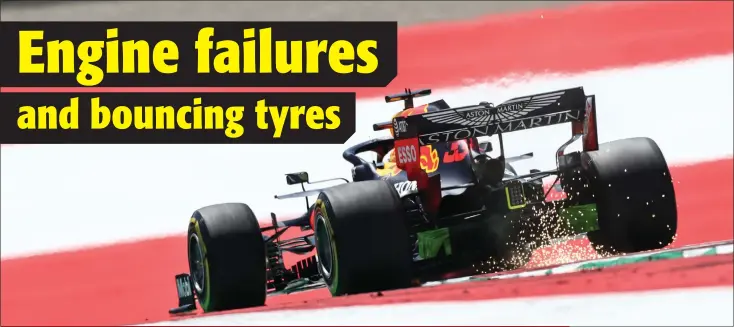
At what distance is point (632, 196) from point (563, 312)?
10.3 feet

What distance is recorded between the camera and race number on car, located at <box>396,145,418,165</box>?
7258 millimetres

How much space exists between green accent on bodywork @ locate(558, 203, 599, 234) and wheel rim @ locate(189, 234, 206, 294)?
2.17 metres

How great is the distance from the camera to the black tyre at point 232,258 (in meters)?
7.60

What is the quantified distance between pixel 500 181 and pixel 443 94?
3.81m

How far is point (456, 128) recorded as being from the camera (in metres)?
7.11

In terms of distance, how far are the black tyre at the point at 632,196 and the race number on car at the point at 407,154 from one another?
1040 millimetres

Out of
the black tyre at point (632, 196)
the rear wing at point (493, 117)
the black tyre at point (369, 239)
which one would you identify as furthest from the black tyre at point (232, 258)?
the black tyre at point (632, 196)

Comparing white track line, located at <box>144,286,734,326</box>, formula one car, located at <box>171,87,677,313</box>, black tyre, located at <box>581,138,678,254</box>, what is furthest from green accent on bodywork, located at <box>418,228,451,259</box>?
white track line, located at <box>144,286,734,326</box>

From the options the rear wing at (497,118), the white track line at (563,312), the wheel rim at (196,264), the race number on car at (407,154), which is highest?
the rear wing at (497,118)

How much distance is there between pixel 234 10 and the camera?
38.5ft

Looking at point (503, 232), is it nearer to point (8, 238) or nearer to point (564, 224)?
point (564, 224)

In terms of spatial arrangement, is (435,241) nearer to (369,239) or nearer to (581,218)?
(369,239)

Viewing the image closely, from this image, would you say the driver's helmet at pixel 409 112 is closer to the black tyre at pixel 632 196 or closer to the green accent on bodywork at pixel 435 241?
the green accent on bodywork at pixel 435 241

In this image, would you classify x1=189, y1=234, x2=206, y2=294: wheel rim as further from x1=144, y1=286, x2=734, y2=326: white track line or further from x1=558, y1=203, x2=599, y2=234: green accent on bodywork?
x1=144, y1=286, x2=734, y2=326: white track line
